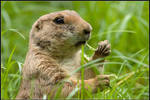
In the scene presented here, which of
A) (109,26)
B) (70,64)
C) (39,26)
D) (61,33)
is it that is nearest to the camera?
(61,33)

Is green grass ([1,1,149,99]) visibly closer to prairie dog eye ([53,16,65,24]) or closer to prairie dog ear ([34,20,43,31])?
prairie dog ear ([34,20,43,31])

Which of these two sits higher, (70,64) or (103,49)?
(103,49)

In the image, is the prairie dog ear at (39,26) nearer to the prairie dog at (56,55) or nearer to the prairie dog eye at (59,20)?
the prairie dog at (56,55)

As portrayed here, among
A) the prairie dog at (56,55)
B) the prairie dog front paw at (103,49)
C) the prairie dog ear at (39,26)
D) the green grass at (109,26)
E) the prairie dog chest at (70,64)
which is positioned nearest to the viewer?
the prairie dog at (56,55)

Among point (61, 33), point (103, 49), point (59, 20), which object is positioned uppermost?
point (59, 20)

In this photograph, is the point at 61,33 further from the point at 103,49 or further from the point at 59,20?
the point at 103,49

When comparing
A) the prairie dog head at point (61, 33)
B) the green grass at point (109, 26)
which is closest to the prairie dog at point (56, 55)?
the prairie dog head at point (61, 33)

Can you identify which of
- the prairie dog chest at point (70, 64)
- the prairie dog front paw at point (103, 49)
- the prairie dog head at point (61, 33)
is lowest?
the prairie dog chest at point (70, 64)

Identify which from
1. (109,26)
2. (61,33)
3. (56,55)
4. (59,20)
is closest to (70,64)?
(56,55)
